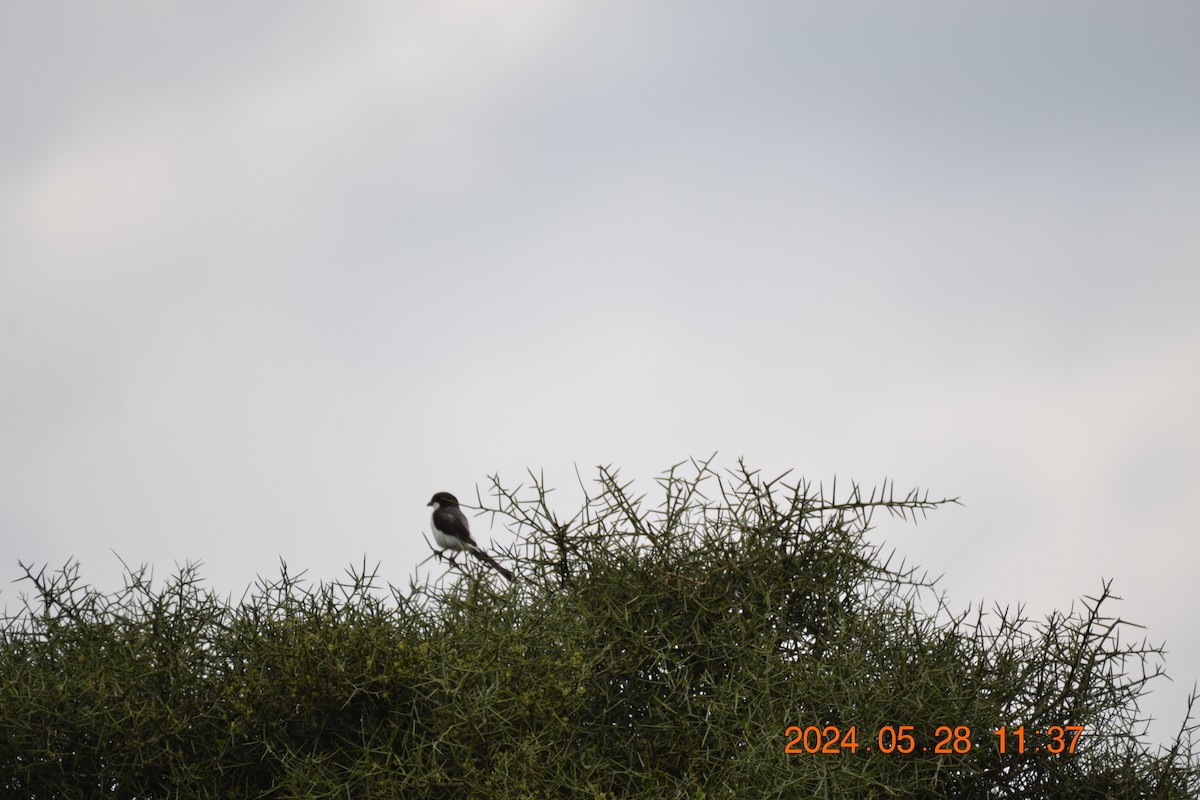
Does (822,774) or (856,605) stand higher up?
(856,605)

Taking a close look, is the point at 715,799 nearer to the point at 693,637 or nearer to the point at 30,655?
the point at 693,637

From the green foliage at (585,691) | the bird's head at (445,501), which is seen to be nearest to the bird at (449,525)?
the bird's head at (445,501)

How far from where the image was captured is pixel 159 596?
3176 millimetres

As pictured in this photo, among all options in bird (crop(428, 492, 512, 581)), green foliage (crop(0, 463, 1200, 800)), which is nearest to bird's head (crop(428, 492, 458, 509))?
bird (crop(428, 492, 512, 581))

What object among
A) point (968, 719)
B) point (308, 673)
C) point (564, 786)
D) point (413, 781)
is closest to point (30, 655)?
point (308, 673)

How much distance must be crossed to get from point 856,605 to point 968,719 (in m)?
0.47

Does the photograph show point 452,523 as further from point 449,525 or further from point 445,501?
point 445,501
